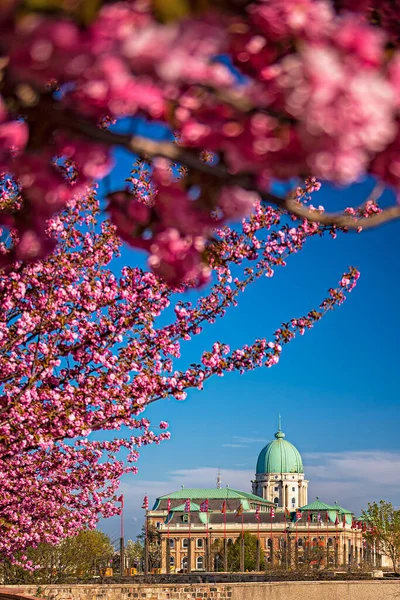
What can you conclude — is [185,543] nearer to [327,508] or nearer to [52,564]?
[327,508]

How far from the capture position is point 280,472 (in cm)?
16075

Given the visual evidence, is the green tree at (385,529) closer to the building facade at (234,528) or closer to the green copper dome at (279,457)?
the building facade at (234,528)

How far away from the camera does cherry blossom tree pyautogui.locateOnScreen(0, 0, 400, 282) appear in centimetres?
184

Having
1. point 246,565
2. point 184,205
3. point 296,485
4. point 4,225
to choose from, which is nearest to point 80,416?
point 4,225

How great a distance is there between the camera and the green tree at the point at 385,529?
54.9 m

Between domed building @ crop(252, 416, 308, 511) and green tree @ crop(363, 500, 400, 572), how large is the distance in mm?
103000

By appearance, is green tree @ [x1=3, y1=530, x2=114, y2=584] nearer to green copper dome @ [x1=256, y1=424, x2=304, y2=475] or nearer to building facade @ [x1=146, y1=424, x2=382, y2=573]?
building facade @ [x1=146, y1=424, x2=382, y2=573]

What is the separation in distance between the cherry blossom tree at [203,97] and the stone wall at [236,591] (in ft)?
69.8

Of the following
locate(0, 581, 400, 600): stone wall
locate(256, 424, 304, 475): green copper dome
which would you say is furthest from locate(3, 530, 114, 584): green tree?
locate(256, 424, 304, 475): green copper dome

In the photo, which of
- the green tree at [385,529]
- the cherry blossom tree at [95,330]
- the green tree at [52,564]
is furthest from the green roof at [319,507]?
the cherry blossom tree at [95,330]

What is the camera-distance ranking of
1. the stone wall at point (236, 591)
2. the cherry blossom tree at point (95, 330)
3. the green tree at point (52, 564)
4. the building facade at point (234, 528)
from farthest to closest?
1. the building facade at point (234, 528)
2. the green tree at point (52, 564)
3. the stone wall at point (236, 591)
4. the cherry blossom tree at point (95, 330)

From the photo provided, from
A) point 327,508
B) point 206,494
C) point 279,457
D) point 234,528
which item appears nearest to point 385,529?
point 234,528

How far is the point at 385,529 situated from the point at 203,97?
57.0m

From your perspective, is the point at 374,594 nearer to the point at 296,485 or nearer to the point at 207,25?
the point at 207,25
